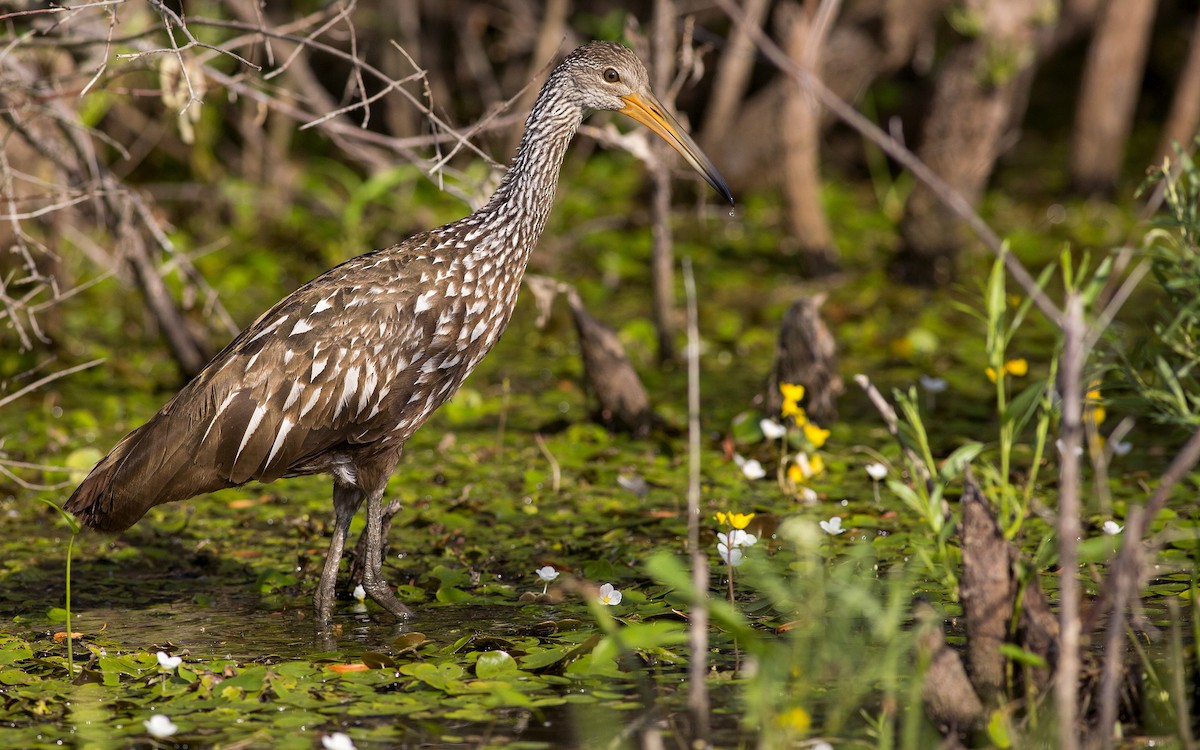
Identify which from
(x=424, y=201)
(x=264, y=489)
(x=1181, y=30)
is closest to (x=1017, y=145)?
(x=1181, y=30)

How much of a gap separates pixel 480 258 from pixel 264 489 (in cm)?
213

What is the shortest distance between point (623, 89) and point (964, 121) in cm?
375

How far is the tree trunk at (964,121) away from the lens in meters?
8.59

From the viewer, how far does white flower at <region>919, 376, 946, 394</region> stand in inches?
299

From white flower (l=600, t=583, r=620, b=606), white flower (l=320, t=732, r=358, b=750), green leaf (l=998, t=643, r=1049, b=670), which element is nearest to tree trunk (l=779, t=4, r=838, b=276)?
white flower (l=600, t=583, r=620, b=606)

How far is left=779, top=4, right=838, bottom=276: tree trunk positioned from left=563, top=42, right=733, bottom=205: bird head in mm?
3320

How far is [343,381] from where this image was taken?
5238 mm

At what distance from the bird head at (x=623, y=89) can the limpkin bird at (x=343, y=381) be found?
254 millimetres

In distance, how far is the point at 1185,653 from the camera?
4543mm

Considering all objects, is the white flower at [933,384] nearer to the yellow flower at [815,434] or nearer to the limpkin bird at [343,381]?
the yellow flower at [815,434]

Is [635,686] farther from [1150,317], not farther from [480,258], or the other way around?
[1150,317]

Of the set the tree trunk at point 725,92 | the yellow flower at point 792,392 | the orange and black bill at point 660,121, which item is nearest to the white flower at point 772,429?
the yellow flower at point 792,392

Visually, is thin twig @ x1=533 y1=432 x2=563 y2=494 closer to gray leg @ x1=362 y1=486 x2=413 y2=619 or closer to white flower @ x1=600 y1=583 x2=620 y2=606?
gray leg @ x1=362 y1=486 x2=413 y2=619

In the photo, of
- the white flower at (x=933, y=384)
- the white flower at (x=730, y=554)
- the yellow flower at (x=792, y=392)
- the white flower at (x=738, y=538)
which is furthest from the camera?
the white flower at (x=933, y=384)
